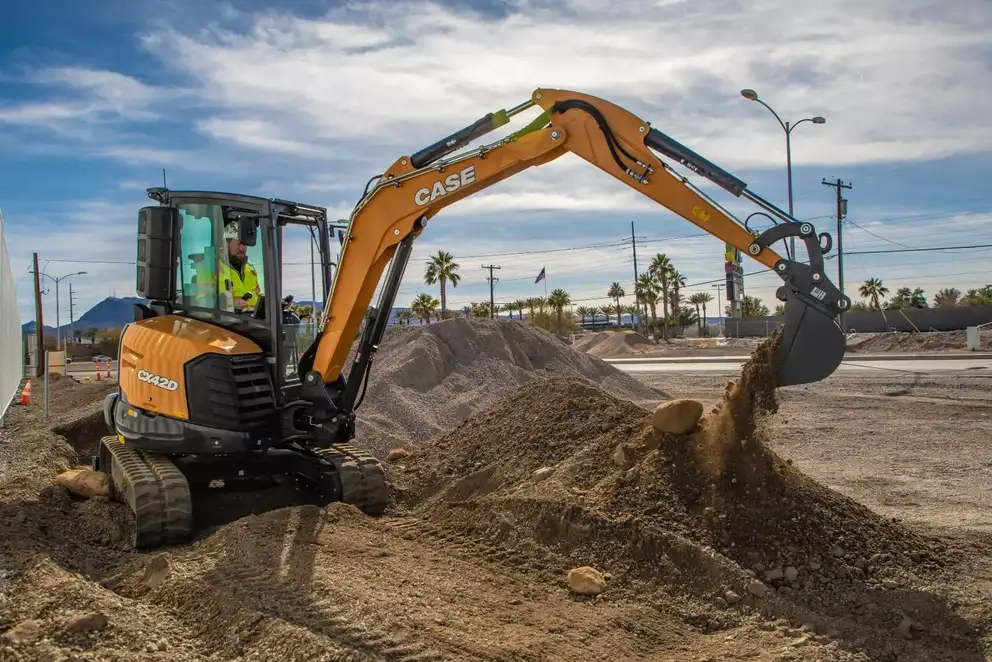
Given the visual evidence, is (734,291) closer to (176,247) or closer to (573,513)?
(573,513)

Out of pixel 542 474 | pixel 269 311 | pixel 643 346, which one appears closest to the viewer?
pixel 269 311

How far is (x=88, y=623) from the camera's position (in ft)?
15.4

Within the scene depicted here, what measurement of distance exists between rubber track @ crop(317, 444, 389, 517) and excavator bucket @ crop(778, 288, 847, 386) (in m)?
3.86

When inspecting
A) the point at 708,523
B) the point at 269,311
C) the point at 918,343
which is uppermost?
the point at 269,311

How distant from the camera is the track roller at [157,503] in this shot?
6.65 meters

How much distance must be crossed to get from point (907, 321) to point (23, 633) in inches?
1909

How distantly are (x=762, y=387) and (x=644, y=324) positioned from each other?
233 feet

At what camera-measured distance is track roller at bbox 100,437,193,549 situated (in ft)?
21.8

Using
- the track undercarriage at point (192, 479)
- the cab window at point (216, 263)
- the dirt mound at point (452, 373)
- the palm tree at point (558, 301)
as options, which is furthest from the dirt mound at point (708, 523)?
the palm tree at point (558, 301)

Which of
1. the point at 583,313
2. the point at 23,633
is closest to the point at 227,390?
the point at 23,633

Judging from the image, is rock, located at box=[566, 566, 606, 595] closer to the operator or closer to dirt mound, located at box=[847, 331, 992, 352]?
the operator

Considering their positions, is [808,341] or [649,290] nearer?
[808,341]

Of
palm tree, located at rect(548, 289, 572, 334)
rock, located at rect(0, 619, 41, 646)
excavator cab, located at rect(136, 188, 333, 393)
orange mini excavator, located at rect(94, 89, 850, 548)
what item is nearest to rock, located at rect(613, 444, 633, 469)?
orange mini excavator, located at rect(94, 89, 850, 548)

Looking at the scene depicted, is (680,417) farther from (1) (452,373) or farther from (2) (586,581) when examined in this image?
(1) (452,373)
